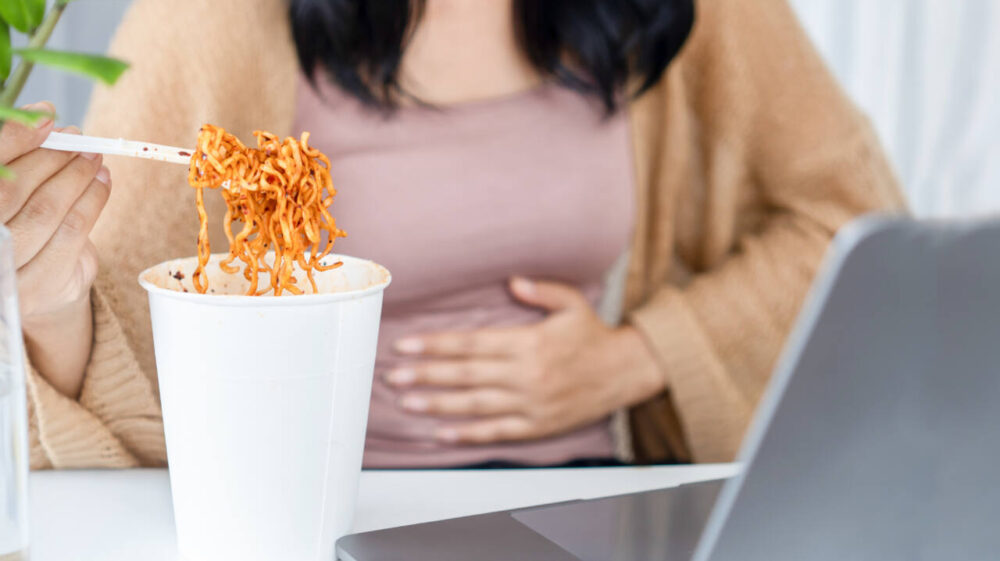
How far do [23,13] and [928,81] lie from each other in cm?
160

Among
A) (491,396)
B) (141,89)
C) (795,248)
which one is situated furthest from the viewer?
(795,248)

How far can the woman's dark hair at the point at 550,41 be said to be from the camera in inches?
35.6

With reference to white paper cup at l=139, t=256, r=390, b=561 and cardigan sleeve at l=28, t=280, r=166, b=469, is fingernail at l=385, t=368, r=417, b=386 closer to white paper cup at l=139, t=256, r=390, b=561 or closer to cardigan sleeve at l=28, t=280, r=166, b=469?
cardigan sleeve at l=28, t=280, r=166, b=469

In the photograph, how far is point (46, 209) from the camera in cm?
51

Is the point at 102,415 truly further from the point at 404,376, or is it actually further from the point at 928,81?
the point at 928,81

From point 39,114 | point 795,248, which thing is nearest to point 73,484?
point 39,114

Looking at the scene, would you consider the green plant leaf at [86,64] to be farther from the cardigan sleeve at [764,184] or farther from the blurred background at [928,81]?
the blurred background at [928,81]

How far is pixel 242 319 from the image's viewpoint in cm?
44

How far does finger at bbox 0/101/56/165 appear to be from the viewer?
47cm

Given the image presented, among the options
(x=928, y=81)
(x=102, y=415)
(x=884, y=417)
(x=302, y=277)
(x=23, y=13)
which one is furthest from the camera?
(x=928, y=81)

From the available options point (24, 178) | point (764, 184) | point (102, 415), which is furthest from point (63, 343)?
point (764, 184)

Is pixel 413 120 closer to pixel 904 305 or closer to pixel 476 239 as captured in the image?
pixel 476 239

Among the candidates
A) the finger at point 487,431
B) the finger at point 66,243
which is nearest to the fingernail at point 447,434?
the finger at point 487,431

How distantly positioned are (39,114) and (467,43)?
68 centimetres
